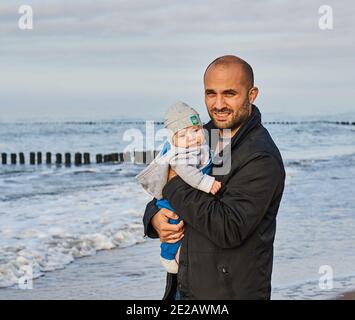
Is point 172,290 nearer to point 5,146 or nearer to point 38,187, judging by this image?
point 38,187

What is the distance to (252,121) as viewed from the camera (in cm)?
334

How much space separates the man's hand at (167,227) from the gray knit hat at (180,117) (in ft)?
1.24

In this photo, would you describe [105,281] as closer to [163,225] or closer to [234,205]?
[163,225]

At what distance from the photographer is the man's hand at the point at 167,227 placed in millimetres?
3469

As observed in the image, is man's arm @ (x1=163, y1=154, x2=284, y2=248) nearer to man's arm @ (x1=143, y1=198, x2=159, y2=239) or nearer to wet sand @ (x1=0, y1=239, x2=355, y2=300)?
man's arm @ (x1=143, y1=198, x2=159, y2=239)

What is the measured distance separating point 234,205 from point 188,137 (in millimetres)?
519

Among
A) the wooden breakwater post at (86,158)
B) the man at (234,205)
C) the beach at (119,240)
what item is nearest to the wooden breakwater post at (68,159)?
the wooden breakwater post at (86,158)

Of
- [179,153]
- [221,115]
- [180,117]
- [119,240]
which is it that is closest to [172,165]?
[179,153]

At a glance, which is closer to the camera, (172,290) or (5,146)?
(172,290)

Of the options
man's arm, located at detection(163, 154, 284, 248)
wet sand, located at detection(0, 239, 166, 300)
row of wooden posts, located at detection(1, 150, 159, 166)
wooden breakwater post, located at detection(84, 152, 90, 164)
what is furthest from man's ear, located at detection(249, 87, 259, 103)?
wooden breakwater post, located at detection(84, 152, 90, 164)

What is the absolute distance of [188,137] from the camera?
355 centimetres

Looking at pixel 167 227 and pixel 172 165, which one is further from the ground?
pixel 172 165

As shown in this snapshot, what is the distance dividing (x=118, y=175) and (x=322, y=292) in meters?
18.7
